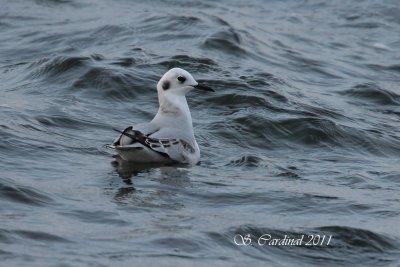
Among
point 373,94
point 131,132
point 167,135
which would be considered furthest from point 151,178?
point 373,94

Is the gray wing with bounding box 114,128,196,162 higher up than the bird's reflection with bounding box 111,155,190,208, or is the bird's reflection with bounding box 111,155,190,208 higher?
the gray wing with bounding box 114,128,196,162

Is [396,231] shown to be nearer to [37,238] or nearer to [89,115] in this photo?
[37,238]

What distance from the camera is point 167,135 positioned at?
1038 cm

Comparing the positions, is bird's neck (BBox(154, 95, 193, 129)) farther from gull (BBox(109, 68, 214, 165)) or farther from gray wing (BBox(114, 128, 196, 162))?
gray wing (BBox(114, 128, 196, 162))

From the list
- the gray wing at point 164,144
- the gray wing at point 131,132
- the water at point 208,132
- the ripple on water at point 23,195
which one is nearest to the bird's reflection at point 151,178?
the water at point 208,132

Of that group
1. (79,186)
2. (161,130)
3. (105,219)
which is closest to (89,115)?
(161,130)

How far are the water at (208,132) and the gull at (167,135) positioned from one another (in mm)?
155

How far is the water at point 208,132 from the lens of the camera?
7852mm

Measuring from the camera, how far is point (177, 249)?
7.54 m

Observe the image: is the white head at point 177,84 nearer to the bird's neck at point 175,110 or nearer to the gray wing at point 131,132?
the bird's neck at point 175,110

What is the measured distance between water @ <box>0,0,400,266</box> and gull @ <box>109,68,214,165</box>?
155mm

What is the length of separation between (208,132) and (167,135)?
1.56 m

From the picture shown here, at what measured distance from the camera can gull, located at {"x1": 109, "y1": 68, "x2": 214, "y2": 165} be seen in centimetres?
999

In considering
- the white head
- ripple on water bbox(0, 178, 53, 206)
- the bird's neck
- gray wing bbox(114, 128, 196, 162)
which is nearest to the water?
ripple on water bbox(0, 178, 53, 206)
